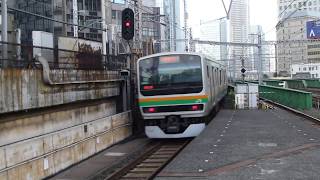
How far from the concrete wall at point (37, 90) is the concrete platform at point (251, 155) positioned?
4.14 meters

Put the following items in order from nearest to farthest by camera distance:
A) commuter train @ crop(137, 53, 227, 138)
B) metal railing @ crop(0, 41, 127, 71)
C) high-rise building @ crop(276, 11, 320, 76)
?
1. metal railing @ crop(0, 41, 127, 71)
2. commuter train @ crop(137, 53, 227, 138)
3. high-rise building @ crop(276, 11, 320, 76)

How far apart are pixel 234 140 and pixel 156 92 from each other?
3991 mm

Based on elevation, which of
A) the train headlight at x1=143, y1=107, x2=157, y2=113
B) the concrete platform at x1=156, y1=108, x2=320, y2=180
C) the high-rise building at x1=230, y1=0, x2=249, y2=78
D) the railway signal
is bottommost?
the concrete platform at x1=156, y1=108, x2=320, y2=180

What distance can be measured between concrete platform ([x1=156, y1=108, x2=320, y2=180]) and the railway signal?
4484 mm

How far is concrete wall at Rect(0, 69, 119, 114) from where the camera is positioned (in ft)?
40.7

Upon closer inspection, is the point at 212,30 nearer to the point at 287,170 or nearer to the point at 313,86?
the point at 313,86

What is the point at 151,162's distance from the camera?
1477 cm

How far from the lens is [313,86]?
187 ft

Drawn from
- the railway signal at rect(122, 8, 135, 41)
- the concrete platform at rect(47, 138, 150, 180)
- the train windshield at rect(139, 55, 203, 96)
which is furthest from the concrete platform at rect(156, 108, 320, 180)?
the railway signal at rect(122, 8, 135, 41)

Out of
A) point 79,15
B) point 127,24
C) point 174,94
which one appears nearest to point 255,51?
point 79,15

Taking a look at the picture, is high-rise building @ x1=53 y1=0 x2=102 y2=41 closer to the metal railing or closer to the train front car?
the metal railing

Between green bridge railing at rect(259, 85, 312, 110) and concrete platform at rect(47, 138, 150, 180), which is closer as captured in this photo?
concrete platform at rect(47, 138, 150, 180)

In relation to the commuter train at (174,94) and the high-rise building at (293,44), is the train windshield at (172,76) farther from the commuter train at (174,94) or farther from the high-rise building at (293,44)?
the high-rise building at (293,44)

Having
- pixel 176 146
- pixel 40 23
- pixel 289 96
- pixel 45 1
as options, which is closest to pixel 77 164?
pixel 176 146
